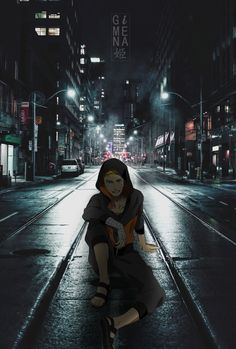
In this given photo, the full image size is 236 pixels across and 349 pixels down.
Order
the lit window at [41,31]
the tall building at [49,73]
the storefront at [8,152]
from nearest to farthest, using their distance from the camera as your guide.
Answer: the storefront at [8,152]
the tall building at [49,73]
the lit window at [41,31]

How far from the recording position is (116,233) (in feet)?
17.0

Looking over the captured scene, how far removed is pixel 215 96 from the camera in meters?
58.1

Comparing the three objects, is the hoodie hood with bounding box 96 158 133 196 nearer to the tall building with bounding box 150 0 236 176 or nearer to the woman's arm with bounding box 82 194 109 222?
the woman's arm with bounding box 82 194 109 222

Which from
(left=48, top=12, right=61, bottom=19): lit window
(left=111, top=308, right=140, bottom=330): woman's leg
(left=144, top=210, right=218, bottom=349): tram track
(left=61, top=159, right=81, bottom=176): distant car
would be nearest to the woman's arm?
(left=111, top=308, right=140, bottom=330): woman's leg

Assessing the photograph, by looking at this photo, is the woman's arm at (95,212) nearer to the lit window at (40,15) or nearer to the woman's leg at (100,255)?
the woman's leg at (100,255)

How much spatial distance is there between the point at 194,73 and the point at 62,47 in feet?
168

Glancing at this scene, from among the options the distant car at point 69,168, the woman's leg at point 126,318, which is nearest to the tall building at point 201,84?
the distant car at point 69,168

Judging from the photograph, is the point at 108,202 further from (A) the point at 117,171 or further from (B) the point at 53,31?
(B) the point at 53,31

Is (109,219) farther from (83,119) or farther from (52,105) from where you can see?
(83,119)

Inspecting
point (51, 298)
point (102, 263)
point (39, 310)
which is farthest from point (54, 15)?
point (102, 263)

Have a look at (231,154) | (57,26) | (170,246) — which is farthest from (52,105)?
(170,246)

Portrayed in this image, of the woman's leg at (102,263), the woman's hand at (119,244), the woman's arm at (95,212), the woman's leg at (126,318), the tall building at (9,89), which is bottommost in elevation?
the woman's leg at (126,318)

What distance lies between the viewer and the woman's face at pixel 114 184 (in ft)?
16.7

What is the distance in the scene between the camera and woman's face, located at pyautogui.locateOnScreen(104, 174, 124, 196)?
201 inches
